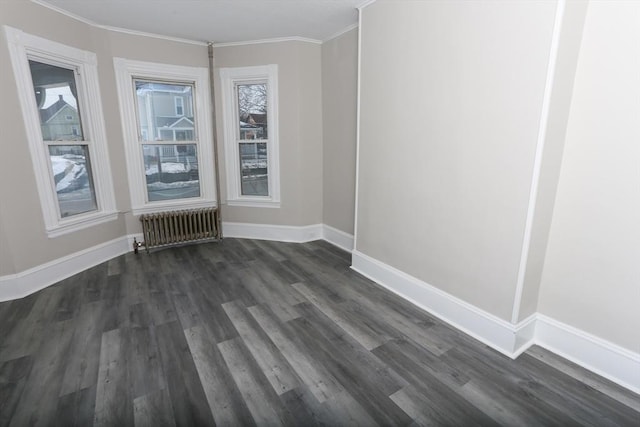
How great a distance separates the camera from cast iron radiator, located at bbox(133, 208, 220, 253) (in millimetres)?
4164

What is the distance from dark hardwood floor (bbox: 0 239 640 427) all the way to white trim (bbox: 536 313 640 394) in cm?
8

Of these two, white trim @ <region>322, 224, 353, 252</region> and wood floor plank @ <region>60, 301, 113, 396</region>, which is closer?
→ wood floor plank @ <region>60, 301, 113, 396</region>

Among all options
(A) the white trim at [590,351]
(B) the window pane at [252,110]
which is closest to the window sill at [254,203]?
(B) the window pane at [252,110]

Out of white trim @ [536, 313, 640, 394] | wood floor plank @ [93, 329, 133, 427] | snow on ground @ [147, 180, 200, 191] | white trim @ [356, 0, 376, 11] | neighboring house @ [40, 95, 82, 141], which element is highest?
white trim @ [356, 0, 376, 11]

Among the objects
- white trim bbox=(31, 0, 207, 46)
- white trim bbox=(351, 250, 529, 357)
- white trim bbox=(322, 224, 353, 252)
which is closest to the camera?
white trim bbox=(351, 250, 529, 357)

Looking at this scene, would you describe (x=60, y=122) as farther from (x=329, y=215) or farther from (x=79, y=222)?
(x=329, y=215)

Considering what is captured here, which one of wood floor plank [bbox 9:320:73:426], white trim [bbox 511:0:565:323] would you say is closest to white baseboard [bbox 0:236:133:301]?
wood floor plank [bbox 9:320:73:426]

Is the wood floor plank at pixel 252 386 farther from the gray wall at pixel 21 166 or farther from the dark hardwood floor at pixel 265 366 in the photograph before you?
the gray wall at pixel 21 166

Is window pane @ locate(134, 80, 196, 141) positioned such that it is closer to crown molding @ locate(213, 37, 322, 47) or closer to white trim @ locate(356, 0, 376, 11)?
crown molding @ locate(213, 37, 322, 47)

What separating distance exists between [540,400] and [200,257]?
3587 millimetres

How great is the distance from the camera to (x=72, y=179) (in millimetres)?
3562

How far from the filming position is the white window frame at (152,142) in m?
3.93

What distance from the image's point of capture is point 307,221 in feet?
15.3

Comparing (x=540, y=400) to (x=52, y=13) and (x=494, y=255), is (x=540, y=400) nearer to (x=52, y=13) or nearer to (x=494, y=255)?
(x=494, y=255)
